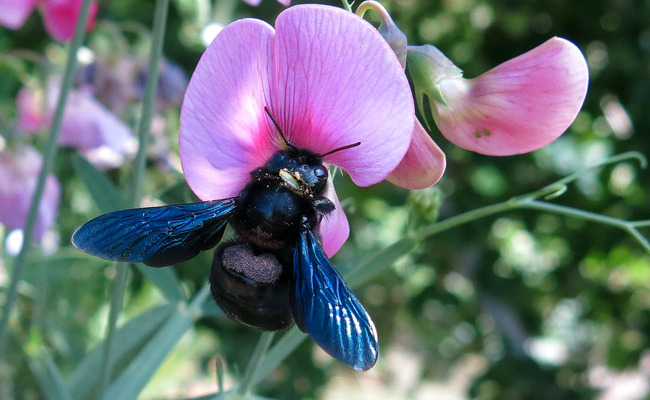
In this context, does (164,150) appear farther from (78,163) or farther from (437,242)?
(437,242)

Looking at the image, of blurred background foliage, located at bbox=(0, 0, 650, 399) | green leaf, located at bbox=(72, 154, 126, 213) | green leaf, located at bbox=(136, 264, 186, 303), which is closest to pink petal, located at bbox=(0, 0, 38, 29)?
green leaf, located at bbox=(72, 154, 126, 213)

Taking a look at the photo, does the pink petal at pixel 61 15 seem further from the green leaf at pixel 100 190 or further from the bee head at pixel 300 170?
the bee head at pixel 300 170

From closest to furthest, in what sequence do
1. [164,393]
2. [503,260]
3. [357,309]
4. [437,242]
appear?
1. [357,309]
2. [164,393]
3. [437,242]
4. [503,260]

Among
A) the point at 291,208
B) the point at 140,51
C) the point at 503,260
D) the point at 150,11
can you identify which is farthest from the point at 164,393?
the point at 291,208

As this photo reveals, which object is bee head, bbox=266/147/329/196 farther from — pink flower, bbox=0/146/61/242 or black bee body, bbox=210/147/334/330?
pink flower, bbox=0/146/61/242

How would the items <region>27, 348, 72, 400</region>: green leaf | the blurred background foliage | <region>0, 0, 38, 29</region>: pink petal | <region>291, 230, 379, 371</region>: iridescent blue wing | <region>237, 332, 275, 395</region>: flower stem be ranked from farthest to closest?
1. the blurred background foliage
2. <region>0, 0, 38, 29</region>: pink petal
3. <region>27, 348, 72, 400</region>: green leaf
4. <region>237, 332, 275, 395</region>: flower stem
5. <region>291, 230, 379, 371</region>: iridescent blue wing

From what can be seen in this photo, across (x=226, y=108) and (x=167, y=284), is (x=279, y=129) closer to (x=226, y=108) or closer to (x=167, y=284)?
(x=226, y=108)
